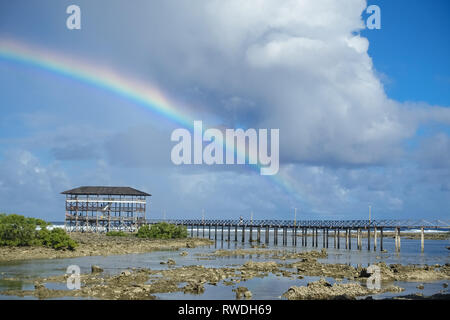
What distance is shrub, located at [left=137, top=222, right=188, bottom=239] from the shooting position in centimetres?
9519

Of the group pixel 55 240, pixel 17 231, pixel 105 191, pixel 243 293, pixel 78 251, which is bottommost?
pixel 78 251

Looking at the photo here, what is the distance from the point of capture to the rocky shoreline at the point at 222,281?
2866 centimetres

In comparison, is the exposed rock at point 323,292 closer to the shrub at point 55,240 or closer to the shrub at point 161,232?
the shrub at point 55,240

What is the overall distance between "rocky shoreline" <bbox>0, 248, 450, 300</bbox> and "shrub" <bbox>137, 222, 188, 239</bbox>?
47570 millimetres

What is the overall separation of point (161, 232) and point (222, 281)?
63.3 m

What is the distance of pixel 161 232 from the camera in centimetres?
9781

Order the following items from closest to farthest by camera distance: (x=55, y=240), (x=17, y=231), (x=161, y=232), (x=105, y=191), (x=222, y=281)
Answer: (x=222, y=281), (x=17, y=231), (x=55, y=240), (x=161, y=232), (x=105, y=191)

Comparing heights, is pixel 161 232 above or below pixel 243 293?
below

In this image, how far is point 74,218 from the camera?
10188cm

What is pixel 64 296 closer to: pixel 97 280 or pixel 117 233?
pixel 97 280

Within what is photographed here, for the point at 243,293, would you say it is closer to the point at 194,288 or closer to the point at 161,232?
the point at 194,288

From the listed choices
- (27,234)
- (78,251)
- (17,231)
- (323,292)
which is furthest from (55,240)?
(323,292)

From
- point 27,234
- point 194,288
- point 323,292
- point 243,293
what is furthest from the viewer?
point 27,234

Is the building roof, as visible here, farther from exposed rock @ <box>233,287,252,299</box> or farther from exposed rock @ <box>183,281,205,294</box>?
exposed rock @ <box>233,287,252,299</box>
